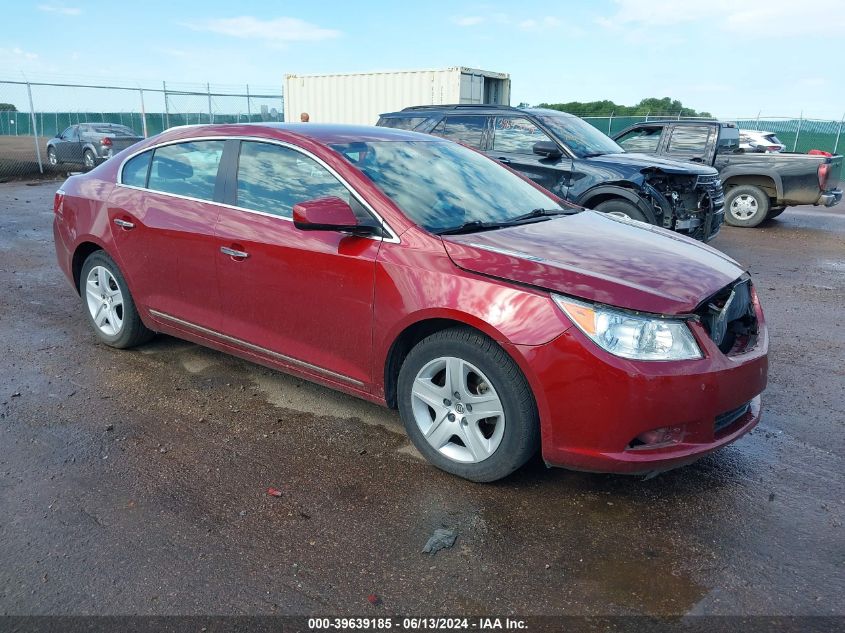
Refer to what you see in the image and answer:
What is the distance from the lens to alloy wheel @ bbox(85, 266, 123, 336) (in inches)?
193

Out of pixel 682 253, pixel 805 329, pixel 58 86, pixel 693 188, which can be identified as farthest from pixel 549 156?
pixel 58 86

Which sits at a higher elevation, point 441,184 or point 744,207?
point 441,184

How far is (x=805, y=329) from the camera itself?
19.6 ft

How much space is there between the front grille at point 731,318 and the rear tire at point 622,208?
4787 millimetres

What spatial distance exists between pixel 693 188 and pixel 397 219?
21.0 feet

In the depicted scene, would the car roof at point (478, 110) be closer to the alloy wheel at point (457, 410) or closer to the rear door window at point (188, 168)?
the rear door window at point (188, 168)

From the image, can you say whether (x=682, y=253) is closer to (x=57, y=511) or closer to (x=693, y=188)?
(x=57, y=511)

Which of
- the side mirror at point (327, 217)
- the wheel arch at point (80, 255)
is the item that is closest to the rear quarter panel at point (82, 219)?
the wheel arch at point (80, 255)

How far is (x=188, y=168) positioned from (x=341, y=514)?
8.20 feet

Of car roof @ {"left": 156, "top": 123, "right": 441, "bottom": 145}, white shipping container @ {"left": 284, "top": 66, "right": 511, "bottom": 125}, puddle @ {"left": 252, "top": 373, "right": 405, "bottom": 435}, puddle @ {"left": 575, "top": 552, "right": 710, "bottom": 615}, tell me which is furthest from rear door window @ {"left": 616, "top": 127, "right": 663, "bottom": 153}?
puddle @ {"left": 575, "top": 552, "right": 710, "bottom": 615}

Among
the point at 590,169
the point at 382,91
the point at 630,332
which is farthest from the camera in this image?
the point at 382,91

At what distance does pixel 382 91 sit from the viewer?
17234 mm

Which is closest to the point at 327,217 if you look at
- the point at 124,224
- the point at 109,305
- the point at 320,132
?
the point at 320,132

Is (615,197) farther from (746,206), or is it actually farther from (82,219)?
(82,219)
